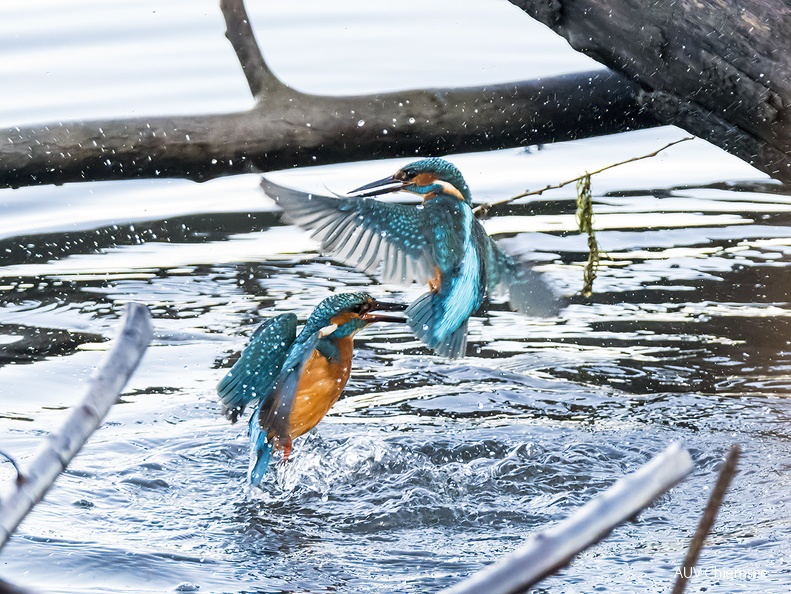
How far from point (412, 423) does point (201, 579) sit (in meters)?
1.10

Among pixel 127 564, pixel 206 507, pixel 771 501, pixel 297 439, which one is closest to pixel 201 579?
pixel 127 564

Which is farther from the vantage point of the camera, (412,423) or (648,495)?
(412,423)

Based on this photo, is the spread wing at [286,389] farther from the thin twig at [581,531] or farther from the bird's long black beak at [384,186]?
the thin twig at [581,531]

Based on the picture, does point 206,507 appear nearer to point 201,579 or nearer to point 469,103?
point 201,579

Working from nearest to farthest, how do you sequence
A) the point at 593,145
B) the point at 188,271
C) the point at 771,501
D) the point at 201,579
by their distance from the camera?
1. the point at 201,579
2. the point at 771,501
3. the point at 188,271
4. the point at 593,145

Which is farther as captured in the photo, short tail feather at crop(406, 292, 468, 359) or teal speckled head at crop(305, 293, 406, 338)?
teal speckled head at crop(305, 293, 406, 338)

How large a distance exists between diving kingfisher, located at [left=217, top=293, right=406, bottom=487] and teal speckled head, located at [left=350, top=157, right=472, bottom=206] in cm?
33

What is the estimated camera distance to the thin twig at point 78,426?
2.04 feet

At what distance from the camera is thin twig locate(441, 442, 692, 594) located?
580 mm

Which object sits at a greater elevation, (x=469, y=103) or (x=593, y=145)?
(x=469, y=103)

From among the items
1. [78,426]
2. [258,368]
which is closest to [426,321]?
[258,368]

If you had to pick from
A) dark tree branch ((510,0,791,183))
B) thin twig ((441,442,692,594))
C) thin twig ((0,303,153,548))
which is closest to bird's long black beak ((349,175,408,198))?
dark tree branch ((510,0,791,183))

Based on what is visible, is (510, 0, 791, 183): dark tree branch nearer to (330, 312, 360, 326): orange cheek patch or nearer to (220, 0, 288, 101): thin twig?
(220, 0, 288, 101): thin twig

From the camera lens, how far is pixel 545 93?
3795 mm
